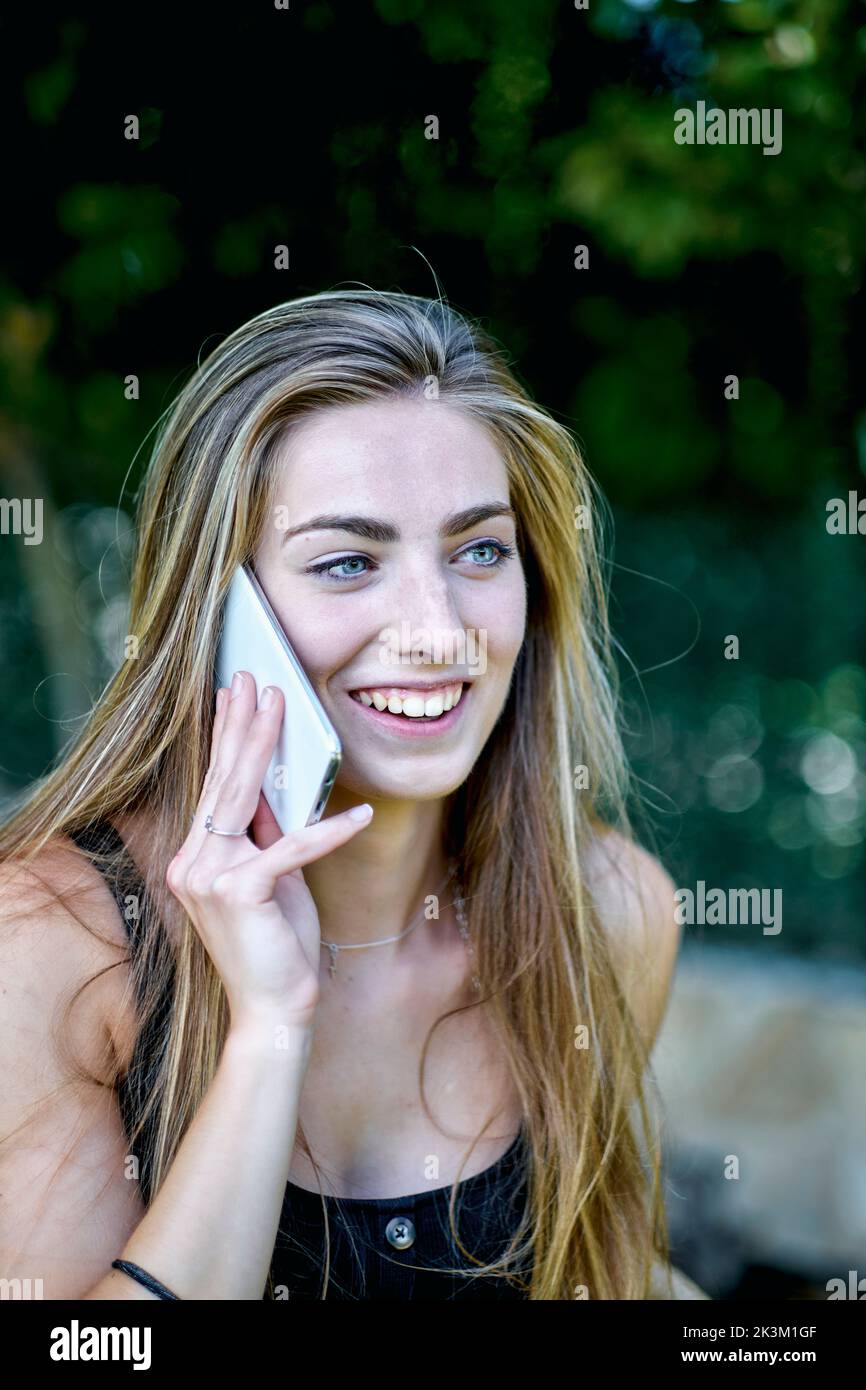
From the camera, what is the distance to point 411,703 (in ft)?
7.11

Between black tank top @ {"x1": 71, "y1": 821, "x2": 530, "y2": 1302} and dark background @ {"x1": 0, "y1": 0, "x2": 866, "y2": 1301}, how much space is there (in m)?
0.91

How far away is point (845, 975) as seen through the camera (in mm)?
4883

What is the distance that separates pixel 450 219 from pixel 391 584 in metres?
1.61

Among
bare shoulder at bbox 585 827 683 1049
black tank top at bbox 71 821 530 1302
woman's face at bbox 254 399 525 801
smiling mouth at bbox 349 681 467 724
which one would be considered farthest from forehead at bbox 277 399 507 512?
bare shoulder at bbox 585 827 683 1049

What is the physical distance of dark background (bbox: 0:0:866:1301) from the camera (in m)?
3.08

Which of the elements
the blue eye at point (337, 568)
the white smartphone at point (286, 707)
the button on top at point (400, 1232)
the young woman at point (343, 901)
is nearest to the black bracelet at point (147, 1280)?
the young woman at point (343, 901)

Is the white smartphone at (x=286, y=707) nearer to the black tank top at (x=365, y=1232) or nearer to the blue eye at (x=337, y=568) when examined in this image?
the blue eye at (x=337, y=568)

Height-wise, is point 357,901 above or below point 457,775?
below

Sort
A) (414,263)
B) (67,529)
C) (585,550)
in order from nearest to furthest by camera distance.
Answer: (585,550)
(414,263)
(67,529)

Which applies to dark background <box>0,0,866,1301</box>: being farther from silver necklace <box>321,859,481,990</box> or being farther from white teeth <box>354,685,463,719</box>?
white teeth <box>354,685,463,719</box>
